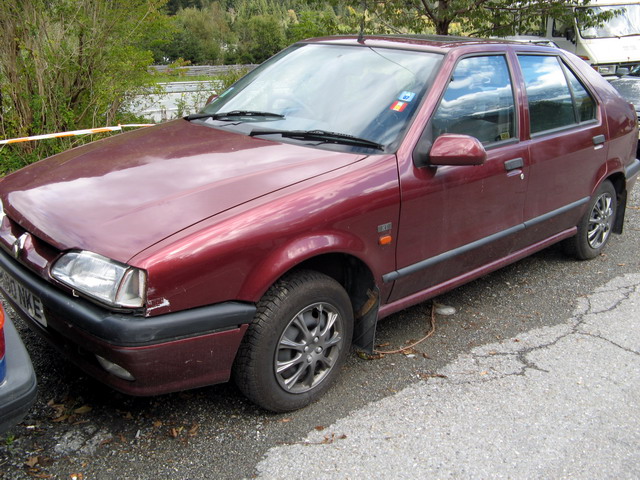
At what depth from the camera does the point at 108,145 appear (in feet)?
11.6

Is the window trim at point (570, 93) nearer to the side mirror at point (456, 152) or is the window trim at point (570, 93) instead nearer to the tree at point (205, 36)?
the side mirror at point (456, 152)

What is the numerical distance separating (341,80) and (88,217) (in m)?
1.69

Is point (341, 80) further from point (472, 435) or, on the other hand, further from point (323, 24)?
point (323, 24)

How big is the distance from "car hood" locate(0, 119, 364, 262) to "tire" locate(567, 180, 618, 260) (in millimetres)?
2533

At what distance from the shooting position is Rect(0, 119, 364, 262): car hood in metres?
2.60

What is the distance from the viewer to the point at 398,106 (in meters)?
3.41

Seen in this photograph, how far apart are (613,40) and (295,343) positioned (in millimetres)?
14865

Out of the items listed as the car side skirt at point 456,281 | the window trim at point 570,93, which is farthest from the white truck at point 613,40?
the car side skirt at point 456,281

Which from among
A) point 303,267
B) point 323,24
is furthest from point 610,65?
point 303,267

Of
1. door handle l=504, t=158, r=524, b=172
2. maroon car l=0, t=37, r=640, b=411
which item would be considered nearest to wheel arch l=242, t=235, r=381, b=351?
maroon car l=0, t=37, r=640, b=411

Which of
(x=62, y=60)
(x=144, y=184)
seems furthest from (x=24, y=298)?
(x=62, y=60)

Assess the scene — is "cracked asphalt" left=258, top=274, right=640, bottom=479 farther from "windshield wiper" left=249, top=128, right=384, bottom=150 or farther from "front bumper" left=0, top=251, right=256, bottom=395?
"windshield wiper" left=249, top=128, right=384, bottom=150

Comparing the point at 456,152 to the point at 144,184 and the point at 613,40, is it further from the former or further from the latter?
the point at 613,40

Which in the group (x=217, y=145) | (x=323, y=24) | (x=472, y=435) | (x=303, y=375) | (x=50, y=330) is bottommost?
(x=472, y=435)
